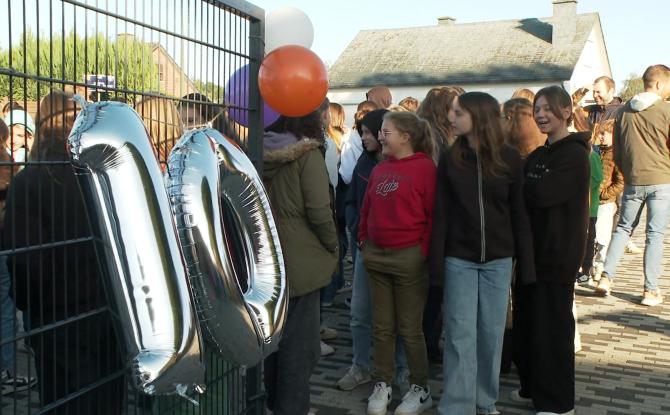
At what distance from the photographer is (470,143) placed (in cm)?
385

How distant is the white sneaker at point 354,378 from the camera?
4.68 m

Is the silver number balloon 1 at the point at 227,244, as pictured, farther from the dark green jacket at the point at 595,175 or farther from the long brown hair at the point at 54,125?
the dark green jacket at the point at 595,175

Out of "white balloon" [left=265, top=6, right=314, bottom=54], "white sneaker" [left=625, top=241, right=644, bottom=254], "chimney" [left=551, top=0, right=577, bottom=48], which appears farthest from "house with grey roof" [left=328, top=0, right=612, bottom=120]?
"white balloon" [left=265, top=6, right=314, bottom=54]

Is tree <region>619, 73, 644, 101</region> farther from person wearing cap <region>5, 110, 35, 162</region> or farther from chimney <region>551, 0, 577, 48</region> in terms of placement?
person wearing cap <region>5, 110, 35, 162</region>

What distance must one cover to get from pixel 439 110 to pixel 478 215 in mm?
1405

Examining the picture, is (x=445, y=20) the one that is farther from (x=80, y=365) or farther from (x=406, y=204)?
(x=80, y=365)

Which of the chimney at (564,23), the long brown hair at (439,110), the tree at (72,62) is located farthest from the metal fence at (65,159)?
the chimney at (564,23)

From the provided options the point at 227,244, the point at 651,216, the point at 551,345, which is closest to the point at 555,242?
the point at 551,345

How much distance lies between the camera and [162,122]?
111 inches

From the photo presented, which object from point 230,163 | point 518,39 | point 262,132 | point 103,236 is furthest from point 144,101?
point 518,39

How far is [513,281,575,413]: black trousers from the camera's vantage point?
4.06m

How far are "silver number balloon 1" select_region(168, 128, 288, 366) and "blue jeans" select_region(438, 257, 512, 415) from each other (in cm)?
135

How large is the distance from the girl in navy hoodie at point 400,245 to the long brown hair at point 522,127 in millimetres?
745

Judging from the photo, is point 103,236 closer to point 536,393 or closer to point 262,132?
point 262,132
